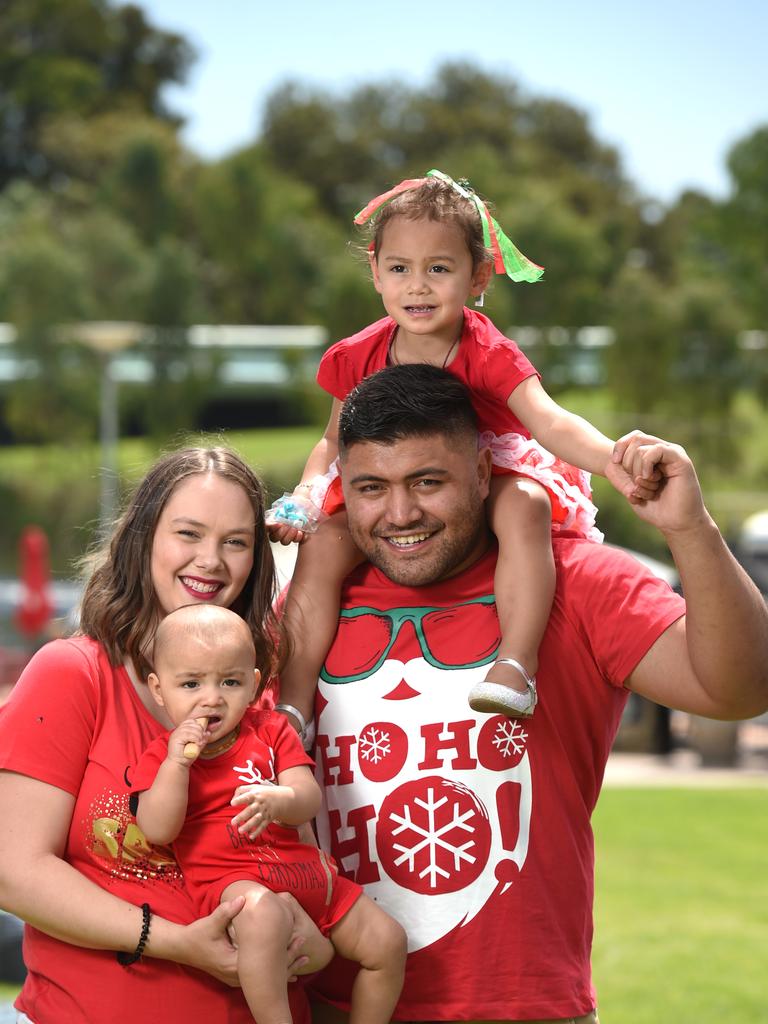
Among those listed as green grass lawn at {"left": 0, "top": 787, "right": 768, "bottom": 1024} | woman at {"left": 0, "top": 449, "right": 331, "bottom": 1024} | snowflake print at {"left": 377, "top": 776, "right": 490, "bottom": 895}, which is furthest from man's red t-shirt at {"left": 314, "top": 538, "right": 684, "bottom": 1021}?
green grass lawn at {"left": 0, "top": 787, "right": 768, "bottom": 1024}

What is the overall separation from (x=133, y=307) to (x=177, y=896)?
28404mm

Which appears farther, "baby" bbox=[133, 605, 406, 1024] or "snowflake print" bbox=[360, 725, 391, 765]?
"snowflake print" bbox=[360, 725, 391, 765]

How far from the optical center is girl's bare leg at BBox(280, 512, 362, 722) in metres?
2.91

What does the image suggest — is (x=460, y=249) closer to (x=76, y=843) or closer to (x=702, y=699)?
(x=702, y=699)

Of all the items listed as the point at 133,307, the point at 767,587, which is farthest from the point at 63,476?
the point at 767,587

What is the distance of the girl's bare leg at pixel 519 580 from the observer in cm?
271

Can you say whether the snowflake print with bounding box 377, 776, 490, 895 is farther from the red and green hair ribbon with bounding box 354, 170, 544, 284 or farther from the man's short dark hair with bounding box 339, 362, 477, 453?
the red and green hair ribbon with bounding box 354, 170, 544, 284

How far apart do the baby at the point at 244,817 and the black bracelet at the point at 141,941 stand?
99mm

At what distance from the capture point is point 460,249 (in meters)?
3.21

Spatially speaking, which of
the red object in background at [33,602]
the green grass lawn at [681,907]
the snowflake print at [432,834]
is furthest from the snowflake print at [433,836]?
the red object in background at [33,602]

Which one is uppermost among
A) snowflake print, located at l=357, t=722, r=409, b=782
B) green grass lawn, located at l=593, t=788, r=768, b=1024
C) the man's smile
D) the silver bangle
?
the man's smile

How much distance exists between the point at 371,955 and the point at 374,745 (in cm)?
41

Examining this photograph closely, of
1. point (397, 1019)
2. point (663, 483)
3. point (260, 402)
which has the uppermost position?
point (260, 402)

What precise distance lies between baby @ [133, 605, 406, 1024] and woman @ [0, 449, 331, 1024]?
56 mm
